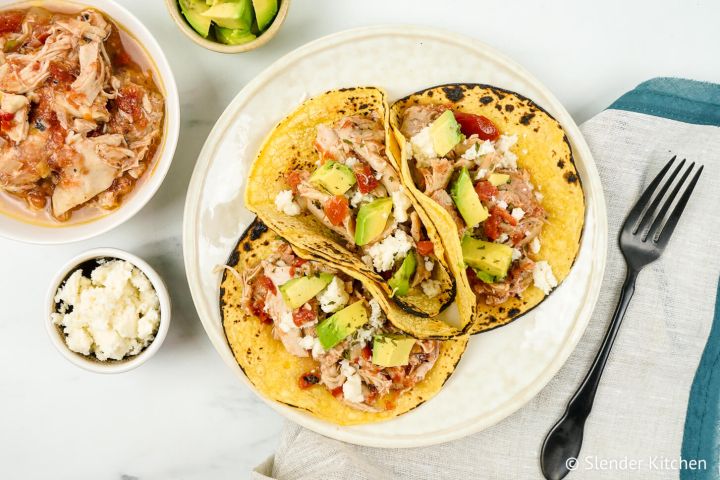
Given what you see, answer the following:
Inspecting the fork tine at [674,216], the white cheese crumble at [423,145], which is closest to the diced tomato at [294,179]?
the white cheese crumble at [423,145]

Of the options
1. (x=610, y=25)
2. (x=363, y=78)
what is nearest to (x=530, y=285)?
(x=363, y=78)

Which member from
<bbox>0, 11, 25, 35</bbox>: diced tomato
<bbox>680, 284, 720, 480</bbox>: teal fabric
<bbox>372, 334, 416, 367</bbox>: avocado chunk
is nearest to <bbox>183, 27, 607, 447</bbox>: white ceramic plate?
<bbox>372, 334, 416, 367</bbox>: avocado chunk

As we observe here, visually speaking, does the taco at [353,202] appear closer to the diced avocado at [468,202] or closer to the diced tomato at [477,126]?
the diced avocado at [468,202]

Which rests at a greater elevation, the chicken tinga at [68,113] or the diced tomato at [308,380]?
the chicken tinga at [68,113]

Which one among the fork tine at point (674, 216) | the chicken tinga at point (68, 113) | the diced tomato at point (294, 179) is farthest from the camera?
the fork tine at point (674, 216)

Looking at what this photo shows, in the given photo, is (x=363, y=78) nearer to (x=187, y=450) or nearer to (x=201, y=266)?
(x=201, y=266)

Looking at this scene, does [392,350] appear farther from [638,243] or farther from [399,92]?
[638,243]

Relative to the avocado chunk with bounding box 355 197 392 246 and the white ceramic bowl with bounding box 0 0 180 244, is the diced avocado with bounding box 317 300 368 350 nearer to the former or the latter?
the avocado chunk with bounding box 355 197 392 246
